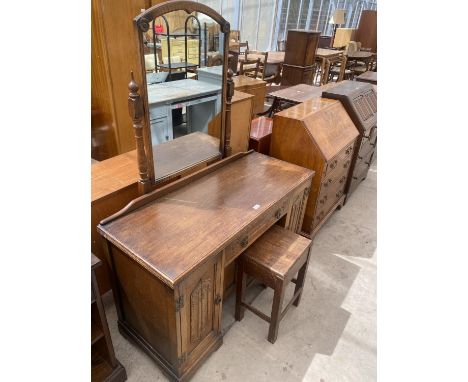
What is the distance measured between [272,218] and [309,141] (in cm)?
83

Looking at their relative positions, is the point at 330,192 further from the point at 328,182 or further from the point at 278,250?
the point at 278,250

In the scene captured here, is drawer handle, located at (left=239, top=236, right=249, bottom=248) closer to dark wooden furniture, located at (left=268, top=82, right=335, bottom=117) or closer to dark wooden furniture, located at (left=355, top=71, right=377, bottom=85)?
dark wooden furniture, located at (left=268, top=82, right=335, bottom=117)

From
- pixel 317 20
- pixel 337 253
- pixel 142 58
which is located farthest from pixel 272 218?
pixel 317 20

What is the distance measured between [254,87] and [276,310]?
8.95ft

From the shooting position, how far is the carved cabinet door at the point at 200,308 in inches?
51.0

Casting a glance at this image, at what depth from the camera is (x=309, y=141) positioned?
2.24m

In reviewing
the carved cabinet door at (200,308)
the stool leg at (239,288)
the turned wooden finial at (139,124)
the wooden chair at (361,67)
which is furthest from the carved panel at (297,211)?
the wooden chair at (361,67)

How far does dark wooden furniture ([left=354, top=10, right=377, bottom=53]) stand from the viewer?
9.06 meters

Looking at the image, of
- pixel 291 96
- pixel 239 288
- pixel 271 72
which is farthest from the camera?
pixel 271 72

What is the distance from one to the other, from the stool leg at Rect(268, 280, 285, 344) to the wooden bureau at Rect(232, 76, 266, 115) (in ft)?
7.64

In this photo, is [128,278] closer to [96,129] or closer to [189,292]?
[189,292]

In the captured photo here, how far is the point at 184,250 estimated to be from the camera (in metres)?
1.25

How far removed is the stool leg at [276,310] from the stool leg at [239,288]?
0.23 metres

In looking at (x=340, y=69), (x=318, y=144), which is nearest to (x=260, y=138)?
(x=318, y=144)
